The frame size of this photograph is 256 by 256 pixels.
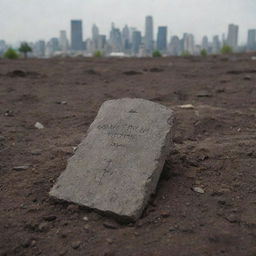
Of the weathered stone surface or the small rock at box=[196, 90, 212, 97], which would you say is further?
the small rock at box=[196, 90, 212, 97]

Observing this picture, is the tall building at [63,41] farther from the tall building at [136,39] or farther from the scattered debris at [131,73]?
the scattered debris at [131,73]

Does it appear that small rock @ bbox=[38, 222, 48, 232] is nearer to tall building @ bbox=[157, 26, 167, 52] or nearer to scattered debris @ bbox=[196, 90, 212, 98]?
scattered debris @ bbox=[196, 90, 212, 98]

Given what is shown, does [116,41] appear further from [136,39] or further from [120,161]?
[120,161]

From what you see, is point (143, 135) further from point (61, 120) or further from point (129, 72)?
point (129, 72)

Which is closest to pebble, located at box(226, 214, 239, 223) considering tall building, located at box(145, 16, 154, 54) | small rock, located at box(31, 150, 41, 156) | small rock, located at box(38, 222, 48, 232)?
small rock, located at box(38, 222, 48, 232)

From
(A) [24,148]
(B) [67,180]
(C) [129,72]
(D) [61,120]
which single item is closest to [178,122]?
(D) [61,120]

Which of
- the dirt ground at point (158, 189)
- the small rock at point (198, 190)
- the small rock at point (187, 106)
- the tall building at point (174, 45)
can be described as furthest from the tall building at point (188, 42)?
the small rock at point (198, 190)
